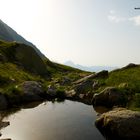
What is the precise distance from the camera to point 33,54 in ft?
241

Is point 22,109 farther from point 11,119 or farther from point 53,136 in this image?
point 53,136

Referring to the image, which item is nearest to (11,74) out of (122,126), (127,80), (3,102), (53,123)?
(3,102)

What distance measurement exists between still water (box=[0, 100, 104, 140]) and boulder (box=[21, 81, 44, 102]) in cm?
324

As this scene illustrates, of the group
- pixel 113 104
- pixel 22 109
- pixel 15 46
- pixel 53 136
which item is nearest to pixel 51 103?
pixel 22 109

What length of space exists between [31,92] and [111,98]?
1392 centimetres

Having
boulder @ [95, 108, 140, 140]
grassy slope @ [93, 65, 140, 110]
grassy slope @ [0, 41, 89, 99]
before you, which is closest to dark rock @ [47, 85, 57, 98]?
grassy slope @ [0, 41, 89, 99]

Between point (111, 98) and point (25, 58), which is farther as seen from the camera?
point (25, 58)

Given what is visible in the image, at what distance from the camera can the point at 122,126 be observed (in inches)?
1102

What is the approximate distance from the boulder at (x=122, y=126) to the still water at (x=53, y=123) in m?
1.16

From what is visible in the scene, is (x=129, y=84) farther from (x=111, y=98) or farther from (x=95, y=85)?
(x=95, y=85)

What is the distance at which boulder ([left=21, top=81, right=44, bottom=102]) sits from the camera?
153 feet

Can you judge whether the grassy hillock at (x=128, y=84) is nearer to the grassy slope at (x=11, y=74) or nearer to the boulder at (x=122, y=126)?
the boulder at (x=122, y=126)

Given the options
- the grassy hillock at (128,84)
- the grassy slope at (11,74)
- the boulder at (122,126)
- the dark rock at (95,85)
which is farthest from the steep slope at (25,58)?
the boulder at (122,126)

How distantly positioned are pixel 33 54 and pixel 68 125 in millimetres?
43269
